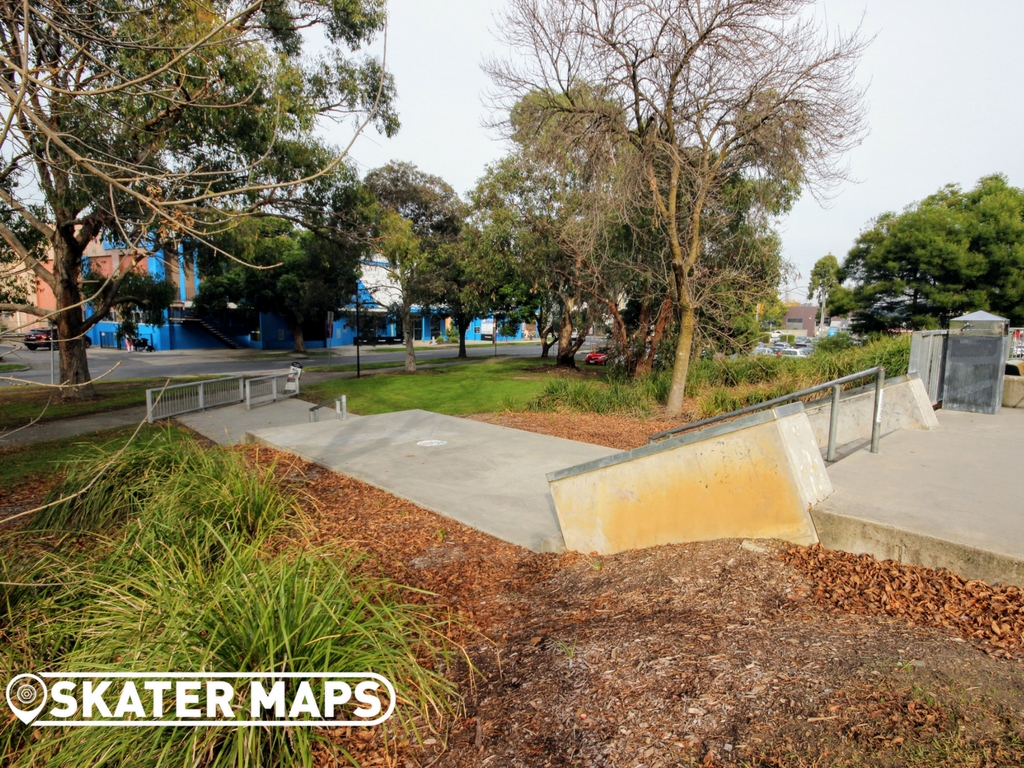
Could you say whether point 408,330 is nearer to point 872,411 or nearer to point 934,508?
point 872,411

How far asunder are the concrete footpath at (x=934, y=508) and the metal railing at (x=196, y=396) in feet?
44.5

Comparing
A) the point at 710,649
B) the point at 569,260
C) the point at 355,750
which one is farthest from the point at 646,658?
the point at 569,260

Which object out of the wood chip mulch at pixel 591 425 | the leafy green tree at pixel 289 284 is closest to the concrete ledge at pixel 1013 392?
the wood chip mulch at pixel 591 425

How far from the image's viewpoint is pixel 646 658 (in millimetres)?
2912

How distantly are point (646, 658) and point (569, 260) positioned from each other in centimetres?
1982

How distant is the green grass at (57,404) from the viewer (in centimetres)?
1430

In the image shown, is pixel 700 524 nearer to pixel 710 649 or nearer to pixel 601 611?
pixel 601 611

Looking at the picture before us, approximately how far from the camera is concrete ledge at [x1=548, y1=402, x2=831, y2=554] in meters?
3.86

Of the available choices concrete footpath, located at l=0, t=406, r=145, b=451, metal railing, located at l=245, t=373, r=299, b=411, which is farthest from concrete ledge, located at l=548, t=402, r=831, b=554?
metal railing, located at l=245, t=373, r=299, b=411

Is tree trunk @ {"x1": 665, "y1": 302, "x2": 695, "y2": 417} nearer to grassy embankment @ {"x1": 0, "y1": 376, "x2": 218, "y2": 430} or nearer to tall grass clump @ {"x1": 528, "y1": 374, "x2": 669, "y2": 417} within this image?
tall grass clump @ {"x1": 528, "y1": 374, "x2": 669, "y2": 417}

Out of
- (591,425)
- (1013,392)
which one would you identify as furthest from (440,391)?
(1013,392)

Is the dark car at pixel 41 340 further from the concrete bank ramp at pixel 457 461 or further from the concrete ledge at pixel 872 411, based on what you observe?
the concrete ledge at pixel 872 411

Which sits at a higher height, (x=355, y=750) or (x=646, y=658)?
(x=646, y=658)

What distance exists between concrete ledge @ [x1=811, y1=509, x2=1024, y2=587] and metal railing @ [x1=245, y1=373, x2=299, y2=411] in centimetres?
1568
